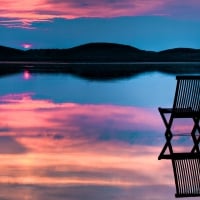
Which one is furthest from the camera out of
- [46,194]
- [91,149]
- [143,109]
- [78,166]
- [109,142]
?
[143,109]

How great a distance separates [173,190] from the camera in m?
7.79

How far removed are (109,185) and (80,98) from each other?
16.9 metres

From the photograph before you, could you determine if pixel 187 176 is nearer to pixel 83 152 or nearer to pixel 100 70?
pixel 83 152

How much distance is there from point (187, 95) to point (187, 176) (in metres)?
1.80

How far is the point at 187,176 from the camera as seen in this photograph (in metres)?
8.17

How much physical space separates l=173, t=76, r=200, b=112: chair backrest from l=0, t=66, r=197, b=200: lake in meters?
0.82

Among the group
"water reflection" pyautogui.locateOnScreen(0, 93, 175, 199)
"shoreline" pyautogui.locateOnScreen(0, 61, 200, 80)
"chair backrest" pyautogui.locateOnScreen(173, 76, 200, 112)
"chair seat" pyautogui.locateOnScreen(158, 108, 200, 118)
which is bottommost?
"shoreline" pyautogui.locateOnScreen(0, 61, 200, 80)

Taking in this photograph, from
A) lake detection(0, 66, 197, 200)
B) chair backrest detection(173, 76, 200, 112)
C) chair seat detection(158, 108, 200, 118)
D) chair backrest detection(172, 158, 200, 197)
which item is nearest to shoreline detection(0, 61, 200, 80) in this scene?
lake detection(0, 66, 197, 200)

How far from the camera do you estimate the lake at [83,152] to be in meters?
7.77

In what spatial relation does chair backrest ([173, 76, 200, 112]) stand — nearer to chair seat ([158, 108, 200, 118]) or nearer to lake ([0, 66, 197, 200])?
chair seat ([158, 108, 200, 118])

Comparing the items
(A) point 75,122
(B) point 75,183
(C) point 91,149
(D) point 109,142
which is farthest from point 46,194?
(A) point 75,122

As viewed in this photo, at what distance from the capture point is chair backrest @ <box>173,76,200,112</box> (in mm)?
9672

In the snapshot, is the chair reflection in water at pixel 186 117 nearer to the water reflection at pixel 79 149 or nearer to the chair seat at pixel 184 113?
the chair seat at pixel 184 113

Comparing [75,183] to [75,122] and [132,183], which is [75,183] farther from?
[75,122]
